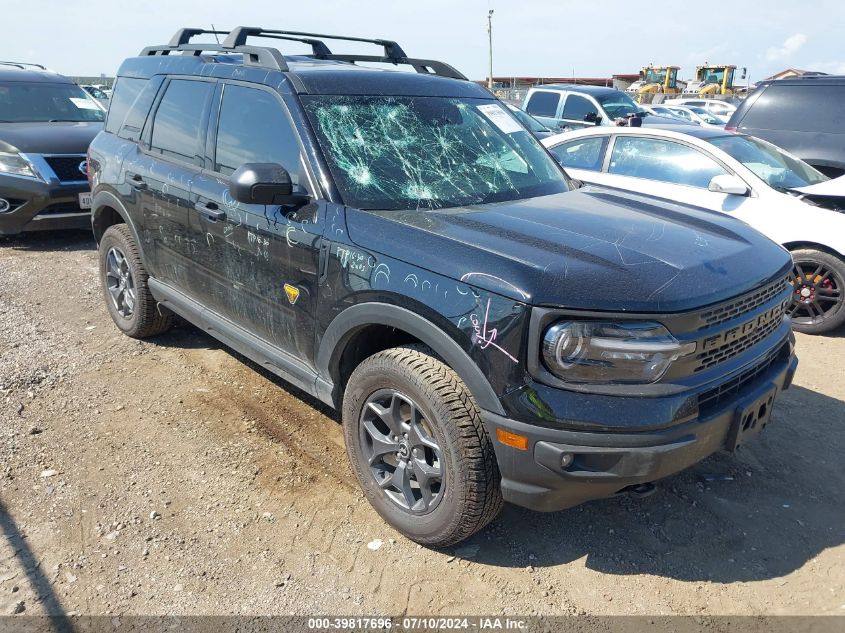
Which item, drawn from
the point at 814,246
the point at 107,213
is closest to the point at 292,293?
the point at 107,213

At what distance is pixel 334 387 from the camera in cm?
311

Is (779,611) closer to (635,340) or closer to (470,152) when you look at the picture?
(635,340)

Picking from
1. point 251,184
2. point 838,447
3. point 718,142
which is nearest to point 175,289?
point 251,184

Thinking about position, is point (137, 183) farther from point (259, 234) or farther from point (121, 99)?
point (259, 234)

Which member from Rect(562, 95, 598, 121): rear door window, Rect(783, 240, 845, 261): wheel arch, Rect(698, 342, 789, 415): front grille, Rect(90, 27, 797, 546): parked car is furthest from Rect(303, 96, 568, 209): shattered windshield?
Rect(562, 95, 598, 121): rear door window

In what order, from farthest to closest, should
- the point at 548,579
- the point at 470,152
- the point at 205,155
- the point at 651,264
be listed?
the point at 205,155
the point at 470,152
the point at 548,579
the point at 651,264

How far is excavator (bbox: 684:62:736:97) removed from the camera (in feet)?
138

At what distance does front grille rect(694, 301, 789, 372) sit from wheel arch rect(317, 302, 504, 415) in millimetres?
794

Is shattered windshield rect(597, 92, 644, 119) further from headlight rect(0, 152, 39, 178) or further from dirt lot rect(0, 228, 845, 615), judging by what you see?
headlight rect(0, 152, 39, 178)

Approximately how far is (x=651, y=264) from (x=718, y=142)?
13.8 ft

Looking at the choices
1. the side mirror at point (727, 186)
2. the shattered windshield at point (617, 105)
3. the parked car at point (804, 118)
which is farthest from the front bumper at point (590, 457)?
the shattered windshield at point (617, 105)

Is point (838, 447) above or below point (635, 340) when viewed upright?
below

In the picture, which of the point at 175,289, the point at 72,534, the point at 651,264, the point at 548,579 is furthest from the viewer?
the point at 175,289

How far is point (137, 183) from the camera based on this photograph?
170 inches
